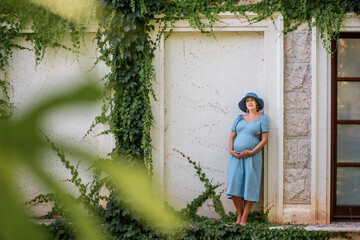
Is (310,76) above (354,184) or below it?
above

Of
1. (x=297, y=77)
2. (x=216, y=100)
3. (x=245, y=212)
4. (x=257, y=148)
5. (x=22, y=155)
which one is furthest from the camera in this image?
(x=216, y=100)

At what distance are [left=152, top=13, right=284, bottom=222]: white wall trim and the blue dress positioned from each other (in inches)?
10.5

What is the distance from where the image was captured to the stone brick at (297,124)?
4641mm

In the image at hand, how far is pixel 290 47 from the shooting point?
4590 millimetres

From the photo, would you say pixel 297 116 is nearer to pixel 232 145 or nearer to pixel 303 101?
pixel 303 101

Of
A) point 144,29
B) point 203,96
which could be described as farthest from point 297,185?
point 144,29

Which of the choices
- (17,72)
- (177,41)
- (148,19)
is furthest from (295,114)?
(17,72)

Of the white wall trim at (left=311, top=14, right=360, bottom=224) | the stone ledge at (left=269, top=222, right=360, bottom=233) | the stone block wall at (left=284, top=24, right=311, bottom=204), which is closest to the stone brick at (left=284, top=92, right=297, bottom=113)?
the stone block wall at (left=284, top=24, right=311, bottom=204)

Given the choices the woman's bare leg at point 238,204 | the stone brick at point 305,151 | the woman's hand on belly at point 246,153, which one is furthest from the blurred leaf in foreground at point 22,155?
the stone brick at point 305,151

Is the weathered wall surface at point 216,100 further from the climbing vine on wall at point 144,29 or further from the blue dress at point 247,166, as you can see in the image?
the blue dress at point 247,166

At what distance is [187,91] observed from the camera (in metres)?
4.80

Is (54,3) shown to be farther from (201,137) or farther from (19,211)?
(201,137)

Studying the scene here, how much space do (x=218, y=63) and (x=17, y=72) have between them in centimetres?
226

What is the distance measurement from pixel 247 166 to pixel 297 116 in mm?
815
